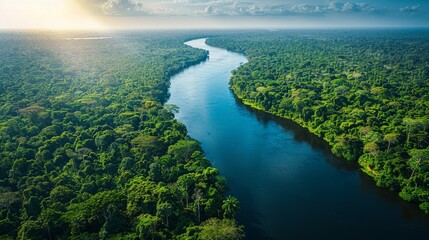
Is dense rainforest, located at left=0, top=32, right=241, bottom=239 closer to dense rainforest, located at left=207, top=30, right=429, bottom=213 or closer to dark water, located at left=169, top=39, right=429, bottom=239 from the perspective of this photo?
dark water, located at left=169, top=39, right=429, bottom=239

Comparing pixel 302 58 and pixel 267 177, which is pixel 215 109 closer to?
pixel 267 177

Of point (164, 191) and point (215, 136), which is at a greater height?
point (164, 191)

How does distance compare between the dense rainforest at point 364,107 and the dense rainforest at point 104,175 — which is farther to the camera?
the dense rainforest at point 364,107

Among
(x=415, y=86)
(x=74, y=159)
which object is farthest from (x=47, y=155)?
(x=415, y=86)

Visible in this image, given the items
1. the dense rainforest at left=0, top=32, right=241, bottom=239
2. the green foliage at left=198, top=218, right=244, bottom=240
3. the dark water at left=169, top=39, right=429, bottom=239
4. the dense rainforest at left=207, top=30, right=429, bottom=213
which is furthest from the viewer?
the dense rainforest at left=207, top=30, right=429, bottom=213

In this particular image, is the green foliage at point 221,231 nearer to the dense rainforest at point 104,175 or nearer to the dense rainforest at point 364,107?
the dense rainforest at point 104,175

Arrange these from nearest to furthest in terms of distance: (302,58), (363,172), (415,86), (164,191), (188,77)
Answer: (164,191), (363,172), (415,86), (188,77), (302,58)

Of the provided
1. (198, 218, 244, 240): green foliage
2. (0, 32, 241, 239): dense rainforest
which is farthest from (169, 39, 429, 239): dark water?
(0, 32, 241, 239): dense rainforest

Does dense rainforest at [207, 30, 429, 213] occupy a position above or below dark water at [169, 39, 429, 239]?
above

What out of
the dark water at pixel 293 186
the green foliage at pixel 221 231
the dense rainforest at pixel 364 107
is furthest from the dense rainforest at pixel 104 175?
the dense rainforest at pixel 364 107
